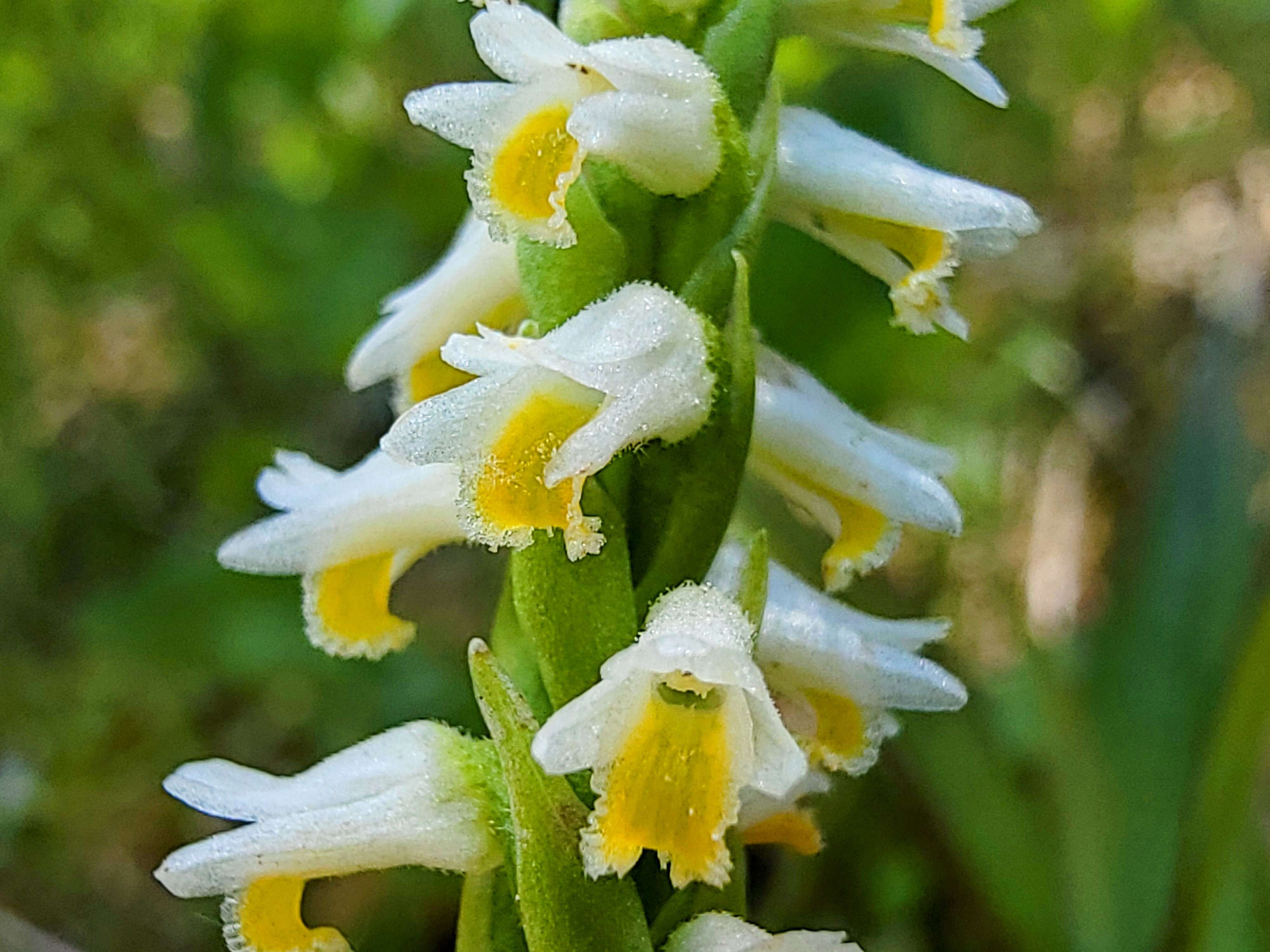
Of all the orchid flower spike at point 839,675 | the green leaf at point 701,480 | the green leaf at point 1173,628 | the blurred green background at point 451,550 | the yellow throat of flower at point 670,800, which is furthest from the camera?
the blurred green background at point 451,550

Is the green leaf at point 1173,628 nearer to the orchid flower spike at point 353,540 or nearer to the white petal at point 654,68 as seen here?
the orchid flower spike at point 353,540

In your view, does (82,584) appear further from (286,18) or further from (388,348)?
(388,348)

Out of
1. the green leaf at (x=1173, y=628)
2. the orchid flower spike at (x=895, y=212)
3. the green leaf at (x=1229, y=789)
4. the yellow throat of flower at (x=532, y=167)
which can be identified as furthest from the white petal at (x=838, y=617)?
the green leaf at (x=1173, y=628)

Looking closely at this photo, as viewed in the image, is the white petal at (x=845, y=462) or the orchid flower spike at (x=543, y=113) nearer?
the orchid flower spike at (x=543, y=113)

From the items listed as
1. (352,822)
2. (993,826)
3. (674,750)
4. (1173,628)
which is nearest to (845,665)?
(674,750)

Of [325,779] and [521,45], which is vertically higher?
[521,45]

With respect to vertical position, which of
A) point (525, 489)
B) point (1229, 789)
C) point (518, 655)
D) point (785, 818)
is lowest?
point (1229, 789)

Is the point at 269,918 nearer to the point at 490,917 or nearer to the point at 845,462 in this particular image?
the point at 490,917

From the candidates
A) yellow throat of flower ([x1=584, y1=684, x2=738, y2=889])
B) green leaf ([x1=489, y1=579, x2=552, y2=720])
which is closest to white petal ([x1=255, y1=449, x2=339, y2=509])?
green leaf ([x1=489, y1=579, x2=552, y2=720])
